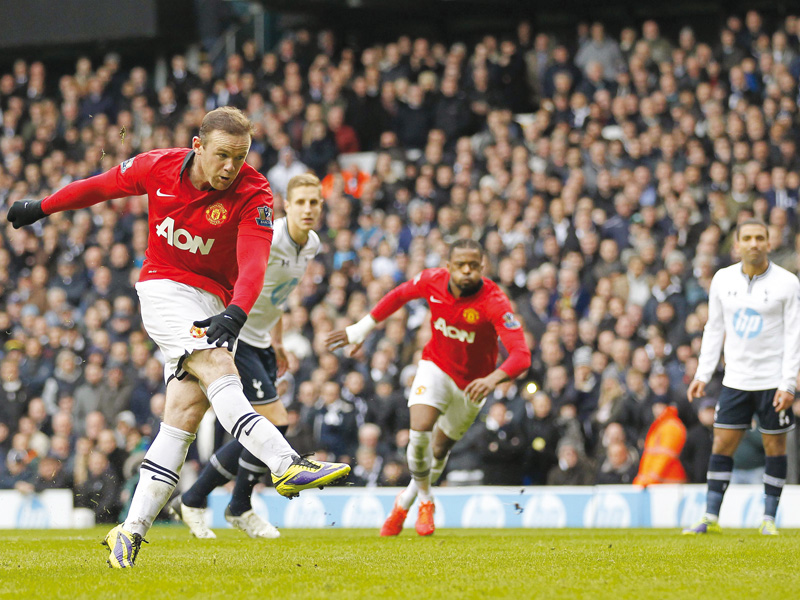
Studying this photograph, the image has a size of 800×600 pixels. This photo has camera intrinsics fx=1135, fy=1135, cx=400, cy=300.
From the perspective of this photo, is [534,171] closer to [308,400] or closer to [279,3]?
[308,400]

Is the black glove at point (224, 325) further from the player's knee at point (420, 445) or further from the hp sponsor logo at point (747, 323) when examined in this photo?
the hp sponsor logo at point (747, 323)

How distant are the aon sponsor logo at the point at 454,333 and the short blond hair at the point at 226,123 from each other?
3600mm

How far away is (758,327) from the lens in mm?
9164

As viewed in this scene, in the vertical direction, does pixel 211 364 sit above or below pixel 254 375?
above

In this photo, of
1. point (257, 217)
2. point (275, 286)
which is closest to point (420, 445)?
point (275, 286)

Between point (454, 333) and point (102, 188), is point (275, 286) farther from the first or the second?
point (102, 188)

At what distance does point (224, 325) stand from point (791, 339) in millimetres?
5273

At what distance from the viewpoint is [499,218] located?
→ 51.3 feet

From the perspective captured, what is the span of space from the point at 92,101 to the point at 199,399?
52.9 ft

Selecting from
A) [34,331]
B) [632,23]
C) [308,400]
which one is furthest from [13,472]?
[632,23]

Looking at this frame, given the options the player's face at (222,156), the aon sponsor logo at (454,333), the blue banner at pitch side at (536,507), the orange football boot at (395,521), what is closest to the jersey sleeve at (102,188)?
the player's face at (222,156)

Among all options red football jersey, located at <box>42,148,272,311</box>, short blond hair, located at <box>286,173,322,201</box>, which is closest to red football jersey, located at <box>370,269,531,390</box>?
short blond hair, located at <box>286,173,322,201</box>

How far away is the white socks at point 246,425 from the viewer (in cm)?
561

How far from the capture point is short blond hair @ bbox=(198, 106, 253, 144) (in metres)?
5.79
